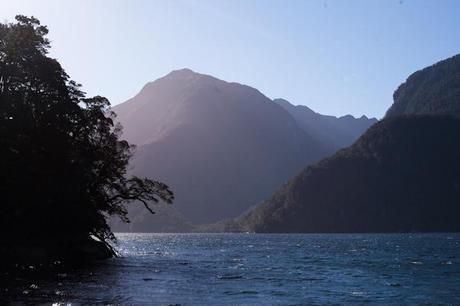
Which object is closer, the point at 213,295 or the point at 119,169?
the point at 213,295

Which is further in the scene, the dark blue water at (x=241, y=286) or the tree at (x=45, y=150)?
the tree at (x=45, y=150)

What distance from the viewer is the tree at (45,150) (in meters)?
48.0

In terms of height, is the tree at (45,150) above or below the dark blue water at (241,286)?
above

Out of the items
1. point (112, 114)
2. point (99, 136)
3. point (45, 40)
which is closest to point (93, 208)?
point (99, 136)

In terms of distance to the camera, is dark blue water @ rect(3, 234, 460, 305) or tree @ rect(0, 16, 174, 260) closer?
dark blue water @ rect(3, 234, 460, 305)

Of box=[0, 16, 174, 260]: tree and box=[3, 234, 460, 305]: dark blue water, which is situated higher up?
box=[0, 16, 174, 260]: tree

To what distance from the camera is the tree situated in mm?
48031

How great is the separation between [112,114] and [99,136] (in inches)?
174

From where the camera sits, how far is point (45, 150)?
51.3 m

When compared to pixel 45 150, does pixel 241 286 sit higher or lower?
lower

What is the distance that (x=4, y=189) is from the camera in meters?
46.4

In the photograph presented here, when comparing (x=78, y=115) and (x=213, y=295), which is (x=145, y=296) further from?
(x=78, y=115)

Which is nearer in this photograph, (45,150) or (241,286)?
(241,286)

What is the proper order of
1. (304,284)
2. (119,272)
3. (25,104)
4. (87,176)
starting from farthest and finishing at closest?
(87,176)
(25,104)
(119,272)
(304,284)
